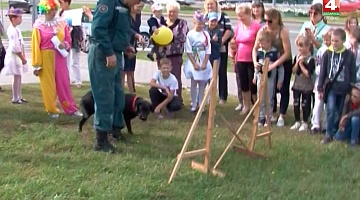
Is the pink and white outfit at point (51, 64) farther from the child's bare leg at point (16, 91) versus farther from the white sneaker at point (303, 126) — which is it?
the white sneaker at point (303, 126)

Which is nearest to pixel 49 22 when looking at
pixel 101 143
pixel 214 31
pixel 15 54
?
pixel 15 54

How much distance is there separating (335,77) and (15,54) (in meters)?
4.95

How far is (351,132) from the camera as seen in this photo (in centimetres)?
715

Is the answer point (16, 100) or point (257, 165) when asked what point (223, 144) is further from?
point (16, 100)

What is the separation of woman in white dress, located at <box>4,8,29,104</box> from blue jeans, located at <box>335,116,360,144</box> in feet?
16.2

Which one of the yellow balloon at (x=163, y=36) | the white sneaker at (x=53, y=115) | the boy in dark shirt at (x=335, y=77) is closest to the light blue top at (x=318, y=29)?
the boy in dark shirt at (x=335, y=77)

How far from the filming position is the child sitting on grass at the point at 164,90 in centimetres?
838

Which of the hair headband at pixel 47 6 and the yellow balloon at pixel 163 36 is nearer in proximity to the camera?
the hair headband at pixel 47 6

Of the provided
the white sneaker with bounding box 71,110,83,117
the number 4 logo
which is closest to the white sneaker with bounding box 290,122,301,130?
the white sneaker with bounding box 71,110,83,117

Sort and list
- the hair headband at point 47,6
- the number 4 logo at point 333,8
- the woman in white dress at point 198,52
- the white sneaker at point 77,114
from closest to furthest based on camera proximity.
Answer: the hair headband at point 47,6, the white sneaker at point 77,114, the woman in white dress at point 198,52, the number 4 logo at point 333,8

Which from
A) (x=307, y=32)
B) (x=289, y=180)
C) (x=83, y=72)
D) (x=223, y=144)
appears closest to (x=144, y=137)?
(x=223, y=144)

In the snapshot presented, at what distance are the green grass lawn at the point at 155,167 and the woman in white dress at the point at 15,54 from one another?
1398 mm

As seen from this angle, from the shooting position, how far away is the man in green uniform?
19.7 feet

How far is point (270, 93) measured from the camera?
26.8 ft
